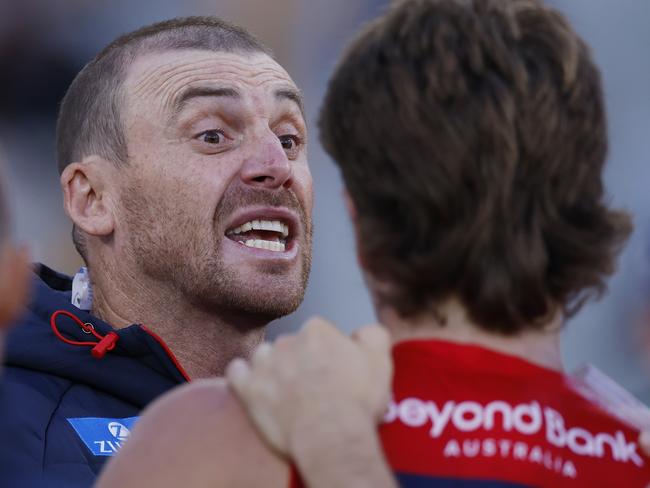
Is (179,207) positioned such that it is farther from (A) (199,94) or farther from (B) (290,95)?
(B) (290,95)

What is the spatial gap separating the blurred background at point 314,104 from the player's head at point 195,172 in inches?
122

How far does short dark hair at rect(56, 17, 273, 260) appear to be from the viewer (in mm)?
3803

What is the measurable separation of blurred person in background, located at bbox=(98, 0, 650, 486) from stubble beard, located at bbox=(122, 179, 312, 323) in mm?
1860

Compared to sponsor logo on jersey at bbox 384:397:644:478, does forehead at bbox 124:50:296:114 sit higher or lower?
lower

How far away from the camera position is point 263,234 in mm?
3738

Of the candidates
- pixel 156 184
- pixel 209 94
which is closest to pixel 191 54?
pixel 209 94

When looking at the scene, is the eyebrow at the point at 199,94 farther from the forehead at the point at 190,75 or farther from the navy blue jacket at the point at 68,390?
the navy blue jacket at the point at 68,390

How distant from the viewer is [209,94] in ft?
12.4

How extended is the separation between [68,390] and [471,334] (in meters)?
1.84

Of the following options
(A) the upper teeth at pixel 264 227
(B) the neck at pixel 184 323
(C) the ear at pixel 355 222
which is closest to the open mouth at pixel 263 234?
(A) the upper teeth at pixel 264 227

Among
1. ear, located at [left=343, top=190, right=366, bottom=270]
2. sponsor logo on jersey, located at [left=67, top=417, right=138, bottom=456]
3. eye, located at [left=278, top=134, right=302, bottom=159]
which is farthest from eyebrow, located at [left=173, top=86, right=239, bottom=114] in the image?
ear, located at [left=343, top=190, right=366, bottom=270]

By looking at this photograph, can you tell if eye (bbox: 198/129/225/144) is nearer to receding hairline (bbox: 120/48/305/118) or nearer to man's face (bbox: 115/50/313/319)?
man's face (bbox: 115/50/313/319)

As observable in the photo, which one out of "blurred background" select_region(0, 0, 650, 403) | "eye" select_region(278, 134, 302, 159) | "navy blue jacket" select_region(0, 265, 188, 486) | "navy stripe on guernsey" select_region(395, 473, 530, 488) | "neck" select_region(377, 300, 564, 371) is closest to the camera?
"navy stripe on guernsey" select_region(395, 473, 530, 488)

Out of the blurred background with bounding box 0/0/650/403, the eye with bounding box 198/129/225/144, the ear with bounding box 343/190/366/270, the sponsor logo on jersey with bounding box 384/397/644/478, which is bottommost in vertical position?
the blurred background with bounding box 0/0/650/403
